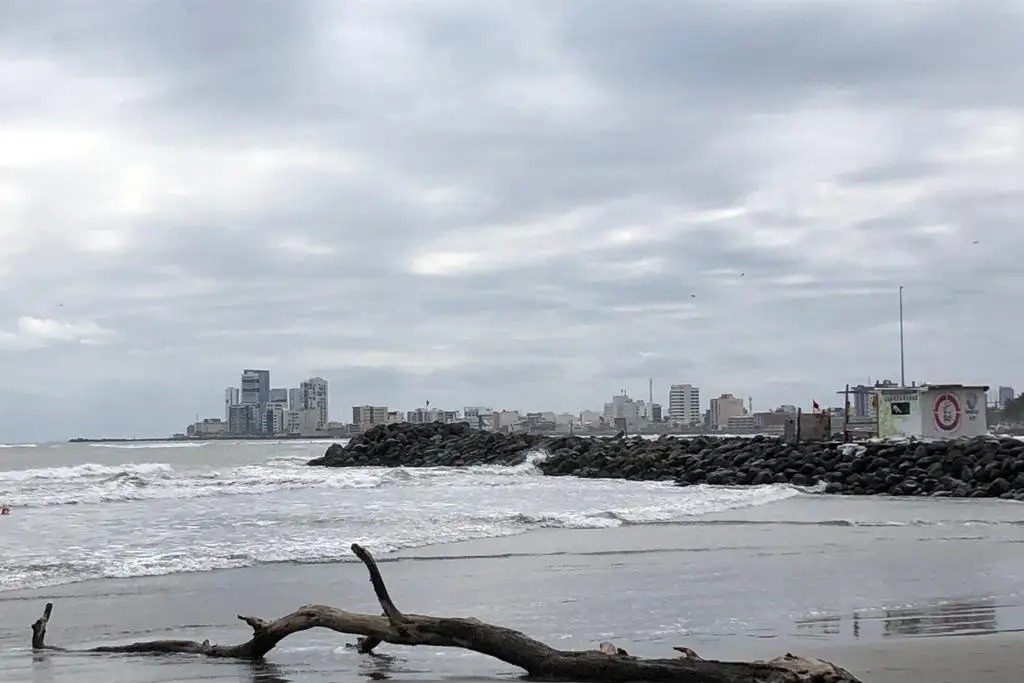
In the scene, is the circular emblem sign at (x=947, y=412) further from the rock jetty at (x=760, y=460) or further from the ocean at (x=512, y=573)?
the ocean at (x=512, y=573)

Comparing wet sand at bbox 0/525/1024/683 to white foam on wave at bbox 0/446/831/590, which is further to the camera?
white foam on wave at bbox 0/446/831/590

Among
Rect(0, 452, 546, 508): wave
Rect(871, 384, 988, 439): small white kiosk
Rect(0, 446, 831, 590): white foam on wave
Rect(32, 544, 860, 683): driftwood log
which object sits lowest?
Rect(0, 452, 546, 508): wave

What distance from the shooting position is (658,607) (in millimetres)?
8594

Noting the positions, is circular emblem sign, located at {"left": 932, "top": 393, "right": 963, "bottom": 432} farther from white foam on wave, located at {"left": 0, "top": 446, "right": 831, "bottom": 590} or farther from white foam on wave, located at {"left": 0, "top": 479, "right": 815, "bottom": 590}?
white foam on wave, located at {"left": 0, "top": 479, "right": 815, "bottom": 590}

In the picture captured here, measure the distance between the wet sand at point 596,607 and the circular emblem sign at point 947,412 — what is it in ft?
55.2

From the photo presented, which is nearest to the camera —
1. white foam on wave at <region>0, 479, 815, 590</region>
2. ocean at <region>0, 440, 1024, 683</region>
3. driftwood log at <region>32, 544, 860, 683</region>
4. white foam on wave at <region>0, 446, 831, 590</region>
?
driftwood log at <region>32, 544, 860, 683</region>

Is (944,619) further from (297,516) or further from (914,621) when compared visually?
(297,516)

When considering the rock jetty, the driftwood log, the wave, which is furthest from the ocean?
the rock jetty

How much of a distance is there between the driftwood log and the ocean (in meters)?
0.18

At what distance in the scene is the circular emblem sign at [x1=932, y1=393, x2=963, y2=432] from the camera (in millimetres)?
29172

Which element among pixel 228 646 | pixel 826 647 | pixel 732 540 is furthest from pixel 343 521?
pixel 826 647

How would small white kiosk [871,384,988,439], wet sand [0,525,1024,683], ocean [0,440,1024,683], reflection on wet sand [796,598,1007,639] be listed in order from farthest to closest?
small white kiosk [871,384,988,439] → reflection on wet sand [796,598,1007,639] → ocean [0,440,1024,683] → wet sand [0,525,1024,683]

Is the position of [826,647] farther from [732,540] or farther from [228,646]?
[732,540]

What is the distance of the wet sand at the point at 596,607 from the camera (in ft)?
21.3
